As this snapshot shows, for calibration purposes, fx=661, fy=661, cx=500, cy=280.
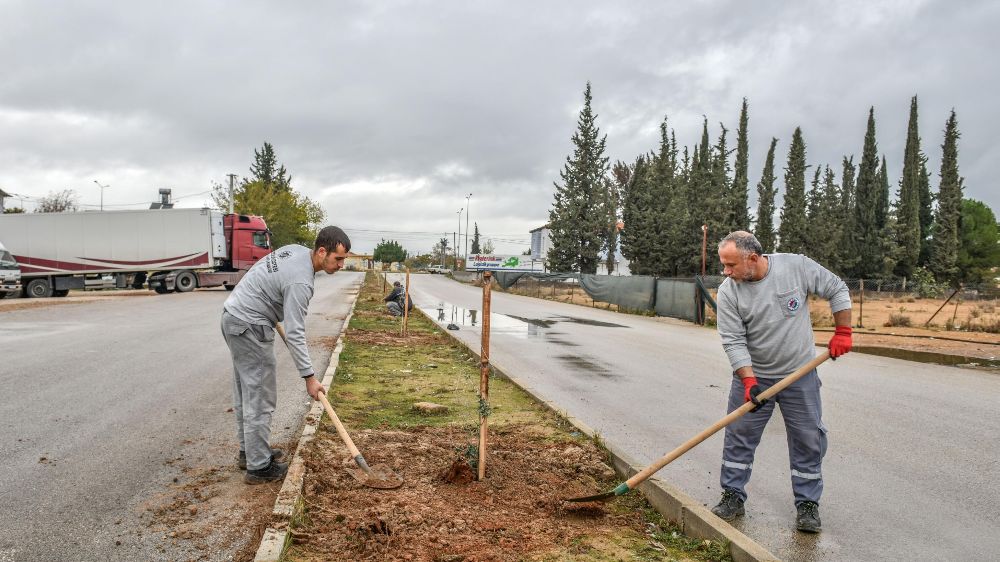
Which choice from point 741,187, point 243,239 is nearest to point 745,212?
point 741,187

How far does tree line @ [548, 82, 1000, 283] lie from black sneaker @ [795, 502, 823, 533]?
48677mm

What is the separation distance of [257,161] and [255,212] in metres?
34.2

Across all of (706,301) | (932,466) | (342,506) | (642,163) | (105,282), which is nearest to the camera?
(342,506)

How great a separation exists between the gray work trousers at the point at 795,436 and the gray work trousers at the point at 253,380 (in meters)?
3.18

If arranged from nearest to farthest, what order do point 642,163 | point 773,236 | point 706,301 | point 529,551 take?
point 529,551
point 706,301
point 773,236
point 642,163

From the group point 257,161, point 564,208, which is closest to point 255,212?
point 564,208

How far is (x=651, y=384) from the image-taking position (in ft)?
31.3

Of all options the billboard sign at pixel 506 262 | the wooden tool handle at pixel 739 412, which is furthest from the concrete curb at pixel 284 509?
the billboard sign at pixel 506 262

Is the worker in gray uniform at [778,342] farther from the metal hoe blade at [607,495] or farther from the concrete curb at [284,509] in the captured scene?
the concrete curb at [284,509]

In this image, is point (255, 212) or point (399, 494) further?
point (255, 212)

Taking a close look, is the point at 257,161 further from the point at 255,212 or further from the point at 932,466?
the point at 932,466

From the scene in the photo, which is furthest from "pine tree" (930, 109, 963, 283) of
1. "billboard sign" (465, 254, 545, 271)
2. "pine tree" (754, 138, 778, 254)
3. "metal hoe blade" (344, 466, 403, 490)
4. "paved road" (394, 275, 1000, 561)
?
"metal hoe blade" (344, 466, 403, 490)

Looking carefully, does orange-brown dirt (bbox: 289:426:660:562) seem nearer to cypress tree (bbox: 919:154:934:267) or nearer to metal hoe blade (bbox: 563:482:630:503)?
Answer: metal hoe blade (bbox: 563:482:630:503)

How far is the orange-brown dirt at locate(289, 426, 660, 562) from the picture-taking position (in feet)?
11.9
